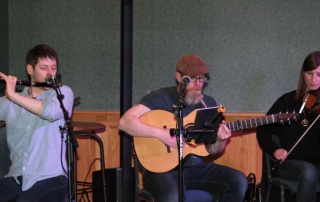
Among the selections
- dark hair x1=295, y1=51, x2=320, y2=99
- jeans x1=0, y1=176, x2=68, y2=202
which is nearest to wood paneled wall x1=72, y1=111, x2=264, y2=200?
dark hair x1=295, y1=51, x2=320, y2=99

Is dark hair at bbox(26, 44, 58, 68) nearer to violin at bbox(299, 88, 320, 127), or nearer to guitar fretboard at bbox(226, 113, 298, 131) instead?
guitar fretboard at bbox(226, 113, 298, 131)

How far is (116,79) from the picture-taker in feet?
14.7

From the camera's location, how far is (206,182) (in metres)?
3.23

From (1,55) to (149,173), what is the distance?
77.2 inches

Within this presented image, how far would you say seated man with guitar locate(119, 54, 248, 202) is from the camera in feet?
10.4

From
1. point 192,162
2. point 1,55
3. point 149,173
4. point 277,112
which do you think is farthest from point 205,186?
point 1,55

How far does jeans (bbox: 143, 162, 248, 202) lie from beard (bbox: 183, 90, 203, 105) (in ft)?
1.40

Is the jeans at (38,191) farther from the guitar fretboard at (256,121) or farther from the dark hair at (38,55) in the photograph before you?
the guitar fretboard at (256,121)

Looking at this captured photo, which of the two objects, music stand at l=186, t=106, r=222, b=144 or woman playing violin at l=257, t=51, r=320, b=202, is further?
woman playing violin at l=257, t=51, r=320, b=202

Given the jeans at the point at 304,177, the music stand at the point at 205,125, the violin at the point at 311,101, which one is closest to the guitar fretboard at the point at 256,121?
the violin at the point at 311,101

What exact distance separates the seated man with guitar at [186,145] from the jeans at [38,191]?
0.57 metres

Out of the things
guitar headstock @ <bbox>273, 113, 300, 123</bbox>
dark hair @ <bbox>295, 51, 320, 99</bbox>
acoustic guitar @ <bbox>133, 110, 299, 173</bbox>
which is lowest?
acoustic guitar @ <bbox>133, 110, 299, 173</bbox>

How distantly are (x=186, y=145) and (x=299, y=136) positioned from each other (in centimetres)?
89

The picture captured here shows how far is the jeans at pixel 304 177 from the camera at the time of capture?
10.9 feet
